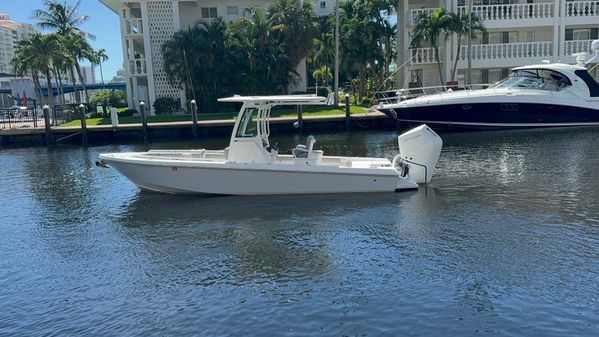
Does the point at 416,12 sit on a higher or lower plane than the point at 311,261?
higher

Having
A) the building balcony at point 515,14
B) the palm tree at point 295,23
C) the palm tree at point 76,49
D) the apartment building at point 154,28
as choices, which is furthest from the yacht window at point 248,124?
the palm tree at point 76,49

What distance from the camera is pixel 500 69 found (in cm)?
3675

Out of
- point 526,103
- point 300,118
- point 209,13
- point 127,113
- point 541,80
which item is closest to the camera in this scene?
point 526,103

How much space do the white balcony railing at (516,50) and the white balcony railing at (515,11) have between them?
1.81 metres

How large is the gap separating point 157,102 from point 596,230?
3314cm

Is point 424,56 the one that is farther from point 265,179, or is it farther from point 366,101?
point 265,179

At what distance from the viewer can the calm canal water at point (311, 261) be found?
729 centimetres

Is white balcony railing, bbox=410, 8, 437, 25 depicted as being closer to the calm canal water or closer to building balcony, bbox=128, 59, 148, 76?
building balcony, bbox=128, 59, 148, 76

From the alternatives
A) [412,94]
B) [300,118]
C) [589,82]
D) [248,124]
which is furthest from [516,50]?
[248,124]

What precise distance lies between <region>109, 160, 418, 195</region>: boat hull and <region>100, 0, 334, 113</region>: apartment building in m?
26.1

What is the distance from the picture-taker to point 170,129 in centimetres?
3042

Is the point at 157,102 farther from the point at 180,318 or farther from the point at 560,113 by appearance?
the point at 180,318

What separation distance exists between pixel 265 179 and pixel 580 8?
32.1 metres

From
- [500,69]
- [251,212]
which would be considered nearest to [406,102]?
[500,69]
